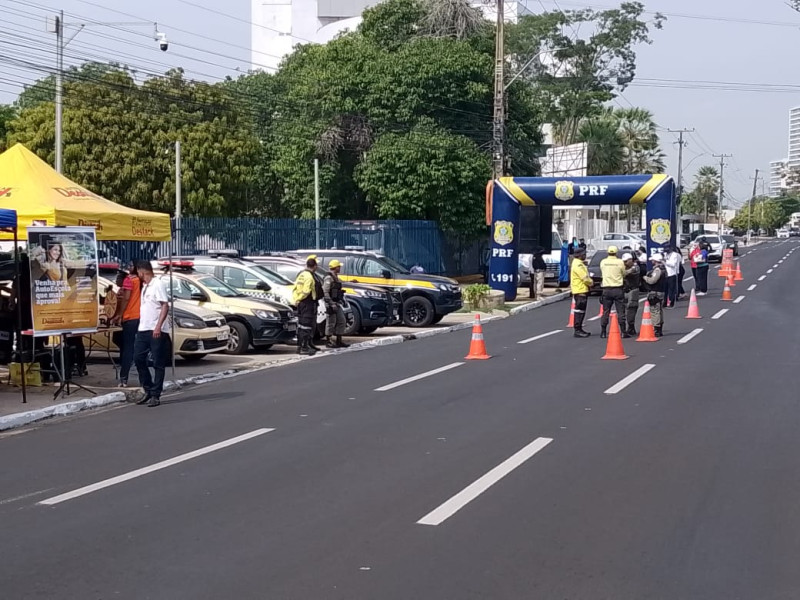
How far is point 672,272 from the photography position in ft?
96.4

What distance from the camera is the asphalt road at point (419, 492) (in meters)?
6.15

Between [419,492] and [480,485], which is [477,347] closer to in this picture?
[480,485]

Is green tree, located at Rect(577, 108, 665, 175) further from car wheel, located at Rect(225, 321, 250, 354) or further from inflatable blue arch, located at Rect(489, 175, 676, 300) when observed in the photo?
car wheel, located at Rect(225, 321, 250, 354)

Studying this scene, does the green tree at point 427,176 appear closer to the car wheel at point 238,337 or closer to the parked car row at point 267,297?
the parked car row at point 267,297

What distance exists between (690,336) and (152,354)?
12478 millimetres

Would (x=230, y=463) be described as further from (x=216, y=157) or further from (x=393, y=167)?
(x=216, y=157)

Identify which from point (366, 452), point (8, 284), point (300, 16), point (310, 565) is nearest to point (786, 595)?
point (310, 565)

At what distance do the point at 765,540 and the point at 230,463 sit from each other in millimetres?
4851

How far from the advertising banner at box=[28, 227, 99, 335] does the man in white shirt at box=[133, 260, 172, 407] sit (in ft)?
3.57

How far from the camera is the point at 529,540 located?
6.90 m

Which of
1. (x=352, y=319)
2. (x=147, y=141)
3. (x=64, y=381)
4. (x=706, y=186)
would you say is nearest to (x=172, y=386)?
(x=64, y=381)

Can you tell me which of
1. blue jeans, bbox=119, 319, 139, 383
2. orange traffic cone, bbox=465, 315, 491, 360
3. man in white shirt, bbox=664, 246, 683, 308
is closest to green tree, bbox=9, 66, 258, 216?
man in white shirt, bbox=664, 246, 683, 308

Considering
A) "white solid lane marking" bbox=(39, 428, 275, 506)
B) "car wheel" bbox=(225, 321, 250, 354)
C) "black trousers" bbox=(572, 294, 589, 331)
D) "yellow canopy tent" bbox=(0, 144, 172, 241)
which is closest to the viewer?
"white solid lane marking" bbox=(39, 428, 275, 506)

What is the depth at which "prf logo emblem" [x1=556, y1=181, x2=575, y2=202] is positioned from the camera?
105ft
